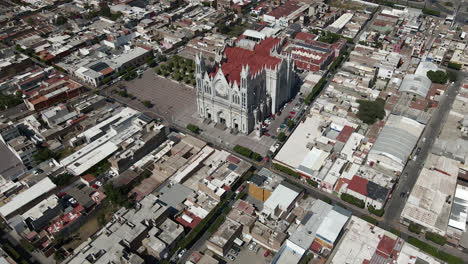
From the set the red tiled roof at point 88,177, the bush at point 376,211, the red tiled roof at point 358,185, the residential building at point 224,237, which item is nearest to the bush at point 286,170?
the red tiled roof at point 358,185

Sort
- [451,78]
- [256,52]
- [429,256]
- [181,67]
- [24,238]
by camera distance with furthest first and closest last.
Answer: [181,67], [451,78], [256,52], [24,238], [429,256]

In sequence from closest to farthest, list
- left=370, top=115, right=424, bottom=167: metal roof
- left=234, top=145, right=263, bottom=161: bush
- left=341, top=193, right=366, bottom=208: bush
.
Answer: left=341, top=193, right=366, bottom=208: bush
left=370, top=115, right=424, bottom=167: metal roof
left=234, top=145, right=263, bottom=161: bush

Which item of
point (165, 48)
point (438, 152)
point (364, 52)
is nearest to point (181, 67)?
point (165, 48)

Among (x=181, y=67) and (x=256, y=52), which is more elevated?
(x=256, y=52)

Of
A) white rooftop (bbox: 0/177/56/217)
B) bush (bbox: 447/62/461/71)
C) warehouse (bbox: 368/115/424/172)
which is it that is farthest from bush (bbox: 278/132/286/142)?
bush (bbox: 447/62/461/71)

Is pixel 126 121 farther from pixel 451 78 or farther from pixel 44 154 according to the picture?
pixel 451 78

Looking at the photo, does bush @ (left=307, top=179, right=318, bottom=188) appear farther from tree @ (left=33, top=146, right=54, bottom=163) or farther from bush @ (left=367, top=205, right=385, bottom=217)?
tree @ (left=33, top=146, right=54, bottom=163)

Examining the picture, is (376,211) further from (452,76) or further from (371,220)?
(452,76)
